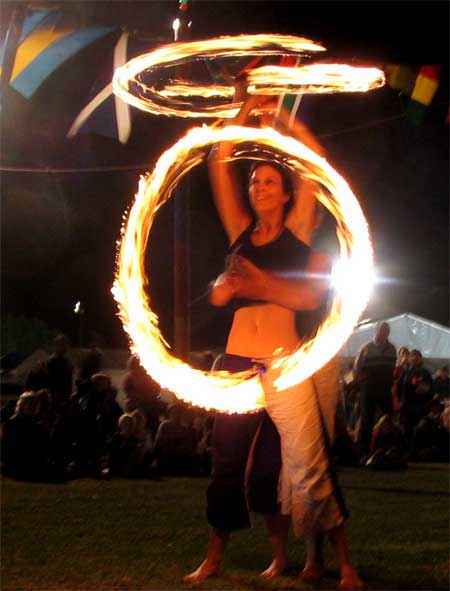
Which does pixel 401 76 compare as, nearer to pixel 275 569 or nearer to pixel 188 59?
pixel 188 59

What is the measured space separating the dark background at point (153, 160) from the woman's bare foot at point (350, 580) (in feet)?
7.87

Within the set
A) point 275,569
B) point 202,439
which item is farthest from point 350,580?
point 202,439

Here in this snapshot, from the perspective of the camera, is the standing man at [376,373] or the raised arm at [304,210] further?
the standing man at [376,373]

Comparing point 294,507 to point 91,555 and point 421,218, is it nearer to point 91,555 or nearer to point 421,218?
point 91,555

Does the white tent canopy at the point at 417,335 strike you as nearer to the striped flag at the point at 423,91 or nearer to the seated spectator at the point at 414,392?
the seated spectator at the point at 414,392

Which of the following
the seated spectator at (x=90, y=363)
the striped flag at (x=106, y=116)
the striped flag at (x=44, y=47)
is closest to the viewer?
the striped flag at (x=44, y=47)

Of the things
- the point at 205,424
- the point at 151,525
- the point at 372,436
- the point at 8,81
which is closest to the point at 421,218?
the point at 372,436

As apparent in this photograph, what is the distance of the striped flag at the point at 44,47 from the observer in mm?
7294

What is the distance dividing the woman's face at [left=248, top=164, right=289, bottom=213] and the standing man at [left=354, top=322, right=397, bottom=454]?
301 cm

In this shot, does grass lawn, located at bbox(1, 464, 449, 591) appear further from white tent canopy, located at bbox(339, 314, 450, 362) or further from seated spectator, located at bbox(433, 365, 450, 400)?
white tent canopy, located at bbox(339, 314, 450, 362)

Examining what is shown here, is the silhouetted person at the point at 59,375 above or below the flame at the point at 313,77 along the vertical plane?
below

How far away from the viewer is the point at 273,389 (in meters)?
4.03

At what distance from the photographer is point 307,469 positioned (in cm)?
405

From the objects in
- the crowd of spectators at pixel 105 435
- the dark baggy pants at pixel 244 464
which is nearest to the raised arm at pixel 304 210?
the dark baggy pants at pixel 244 464
